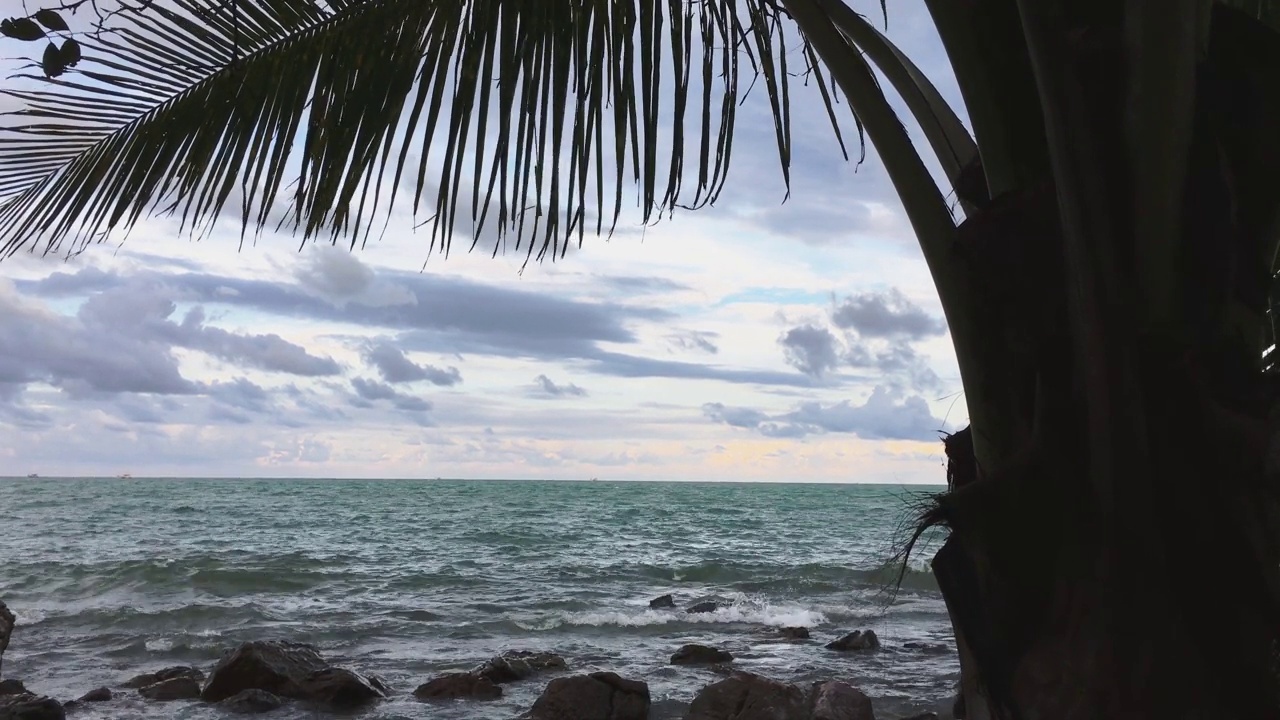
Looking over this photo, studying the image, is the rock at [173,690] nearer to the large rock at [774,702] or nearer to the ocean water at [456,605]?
the ocean water at [456,605]

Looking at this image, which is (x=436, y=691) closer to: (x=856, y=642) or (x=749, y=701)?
(x=749, y=701)

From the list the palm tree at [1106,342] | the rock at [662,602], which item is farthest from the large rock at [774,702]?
the rock at [662,602]

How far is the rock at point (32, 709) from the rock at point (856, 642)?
8.87 meters

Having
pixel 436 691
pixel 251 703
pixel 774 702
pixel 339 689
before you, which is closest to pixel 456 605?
pixel 436 691

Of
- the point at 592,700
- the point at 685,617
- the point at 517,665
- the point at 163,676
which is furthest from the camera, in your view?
the point at 685,617

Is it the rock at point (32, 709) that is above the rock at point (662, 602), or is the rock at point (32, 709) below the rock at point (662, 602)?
above

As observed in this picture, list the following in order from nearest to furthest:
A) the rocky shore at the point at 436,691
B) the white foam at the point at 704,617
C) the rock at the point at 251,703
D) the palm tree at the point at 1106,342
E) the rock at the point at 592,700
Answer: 1. the palm tree at the point at 1106,342
2. the rocky shore at the point at 436,691
3. the rock at the point at 592,700
4. the rock at the point at 251,703
5. the white foam at the point at 704,617

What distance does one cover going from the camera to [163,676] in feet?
32.3

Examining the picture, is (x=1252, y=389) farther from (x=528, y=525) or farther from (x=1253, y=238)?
(x=528, y=525)

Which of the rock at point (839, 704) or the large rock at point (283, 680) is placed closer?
the rock at point (839, 704)

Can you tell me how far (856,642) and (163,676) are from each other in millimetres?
8534

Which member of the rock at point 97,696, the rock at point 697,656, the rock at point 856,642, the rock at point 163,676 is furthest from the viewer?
the rock at point 856,642

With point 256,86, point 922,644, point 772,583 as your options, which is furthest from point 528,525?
point 256,86

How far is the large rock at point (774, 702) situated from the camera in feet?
25.0
